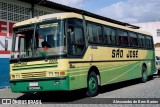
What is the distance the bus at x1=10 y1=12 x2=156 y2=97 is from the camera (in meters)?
11.0

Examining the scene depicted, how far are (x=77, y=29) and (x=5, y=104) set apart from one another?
11.5ft

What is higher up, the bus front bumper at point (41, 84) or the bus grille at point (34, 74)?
the bus grille at point (34, 74)

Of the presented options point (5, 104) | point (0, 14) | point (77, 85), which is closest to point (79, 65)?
point (77, 85)

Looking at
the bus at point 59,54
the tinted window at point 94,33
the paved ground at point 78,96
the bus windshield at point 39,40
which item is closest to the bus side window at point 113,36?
the bus at point 59,54

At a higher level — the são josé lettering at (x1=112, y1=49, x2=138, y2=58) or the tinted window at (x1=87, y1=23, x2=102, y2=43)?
the tinted window at (x1=87, y1=23, x2=102, y2=43)

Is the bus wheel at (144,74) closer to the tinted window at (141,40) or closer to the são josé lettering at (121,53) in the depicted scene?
the tinted window at (141,40)

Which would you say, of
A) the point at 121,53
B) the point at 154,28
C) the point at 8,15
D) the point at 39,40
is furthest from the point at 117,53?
the point at 154,28

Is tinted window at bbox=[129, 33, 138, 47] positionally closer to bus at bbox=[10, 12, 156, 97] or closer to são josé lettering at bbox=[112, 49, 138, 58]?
são josé lettering at bbox=[112, 49, 138, 58]

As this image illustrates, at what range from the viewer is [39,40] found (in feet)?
37.7

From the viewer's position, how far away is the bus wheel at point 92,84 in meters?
12.5

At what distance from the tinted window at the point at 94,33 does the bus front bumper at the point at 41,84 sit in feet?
8.39

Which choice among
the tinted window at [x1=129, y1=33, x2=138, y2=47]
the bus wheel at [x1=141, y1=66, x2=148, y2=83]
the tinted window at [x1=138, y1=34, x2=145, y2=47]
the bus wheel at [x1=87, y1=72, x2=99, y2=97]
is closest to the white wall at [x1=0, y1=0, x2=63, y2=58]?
the tinted window at [x1=129, y1=33, x2=138, y2=47]

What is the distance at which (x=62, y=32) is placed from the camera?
11.1 metres

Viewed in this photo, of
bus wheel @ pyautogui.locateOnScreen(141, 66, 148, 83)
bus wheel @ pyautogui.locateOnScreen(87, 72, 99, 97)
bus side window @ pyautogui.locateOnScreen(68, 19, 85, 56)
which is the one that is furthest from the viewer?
bus wheel @ pyautogui.locateOnScreen(141, 66, 148, 83)
